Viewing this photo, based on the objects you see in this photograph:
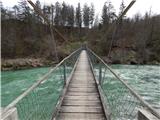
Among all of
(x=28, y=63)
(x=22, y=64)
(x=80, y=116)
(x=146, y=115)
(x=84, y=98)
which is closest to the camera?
(x=146, y=115)

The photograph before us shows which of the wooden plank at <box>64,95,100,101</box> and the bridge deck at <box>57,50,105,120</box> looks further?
the wooden plank at <box>64,95,100,101</box>

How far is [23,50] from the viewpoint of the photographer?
3244 centimetres

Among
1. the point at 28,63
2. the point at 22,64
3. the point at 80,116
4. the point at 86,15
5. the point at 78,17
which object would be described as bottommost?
the point at 22,64

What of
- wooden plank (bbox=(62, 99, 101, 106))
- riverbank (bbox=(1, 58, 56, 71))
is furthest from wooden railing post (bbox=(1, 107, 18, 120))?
riverbank (bbox=(1, 58, 56, 71))

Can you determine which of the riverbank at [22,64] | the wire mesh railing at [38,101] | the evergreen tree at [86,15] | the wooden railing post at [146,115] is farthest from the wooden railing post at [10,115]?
the evergreen tree at [86,15]

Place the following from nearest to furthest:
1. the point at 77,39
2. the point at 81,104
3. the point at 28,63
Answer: the point at 81,104
the point at 28,63
the point at 77,39

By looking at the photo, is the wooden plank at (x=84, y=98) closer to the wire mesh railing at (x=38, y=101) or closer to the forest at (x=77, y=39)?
the wire mesh railing at (x=38, y=101)

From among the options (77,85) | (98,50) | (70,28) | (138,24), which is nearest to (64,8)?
(70,28)

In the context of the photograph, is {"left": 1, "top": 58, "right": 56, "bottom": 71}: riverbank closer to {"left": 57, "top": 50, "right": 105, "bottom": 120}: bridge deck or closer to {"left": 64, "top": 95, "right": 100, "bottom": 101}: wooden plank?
{"left": 57, "top": 50, "right": 105, "bottom": 120}: bridge deck

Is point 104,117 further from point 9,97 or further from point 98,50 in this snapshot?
point 98,50

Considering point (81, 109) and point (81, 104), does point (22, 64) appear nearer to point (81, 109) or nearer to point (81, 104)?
point (81, 104)

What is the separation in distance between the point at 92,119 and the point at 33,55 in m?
29.6


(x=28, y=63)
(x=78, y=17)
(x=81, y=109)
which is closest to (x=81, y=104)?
(x=81, y=109)

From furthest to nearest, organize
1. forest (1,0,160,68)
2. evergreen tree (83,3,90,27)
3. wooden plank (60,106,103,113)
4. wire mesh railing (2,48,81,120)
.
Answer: evergreen tree (83,3,90,27) → forest (1,0,160,68) → wooden plank (60,106,103,113) → wire mesh railing (2,48,81,120)
